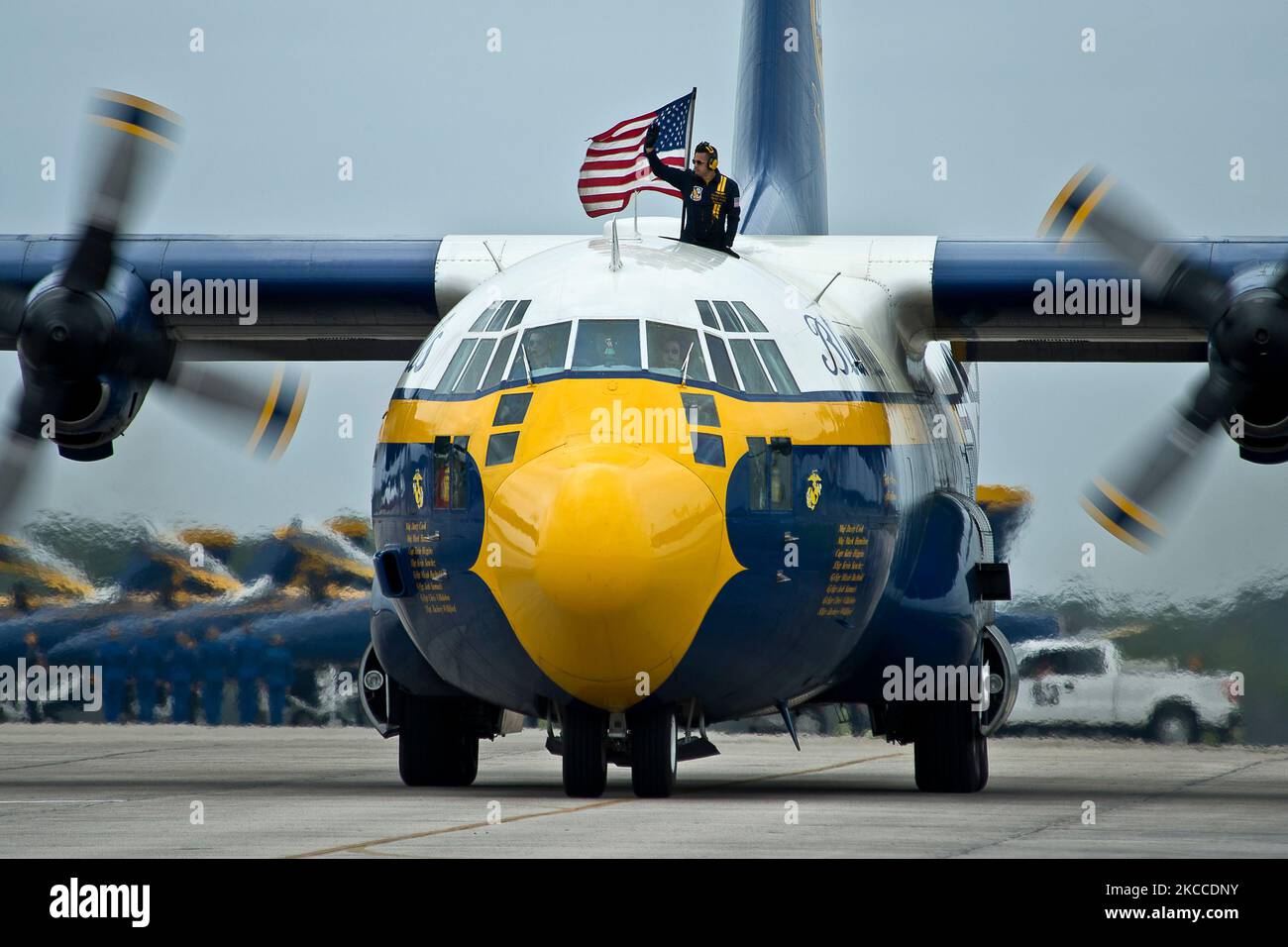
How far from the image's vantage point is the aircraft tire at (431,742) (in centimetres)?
1585

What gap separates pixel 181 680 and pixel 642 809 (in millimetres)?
16021

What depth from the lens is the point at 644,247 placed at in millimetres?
14383

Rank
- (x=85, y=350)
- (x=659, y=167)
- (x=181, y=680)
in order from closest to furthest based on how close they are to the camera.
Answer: (x=659, y=167) < (x=85, y=350) < (x=181, y=680)

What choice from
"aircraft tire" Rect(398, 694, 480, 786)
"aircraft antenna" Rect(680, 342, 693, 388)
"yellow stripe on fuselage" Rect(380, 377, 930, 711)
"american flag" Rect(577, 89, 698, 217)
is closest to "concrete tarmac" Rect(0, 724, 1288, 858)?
"aircraft tire" Rect(398, 694, 480, 786)

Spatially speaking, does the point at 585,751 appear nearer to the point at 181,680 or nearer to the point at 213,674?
the point at 181,680

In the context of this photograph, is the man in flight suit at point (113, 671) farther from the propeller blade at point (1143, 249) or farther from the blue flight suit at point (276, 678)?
the propeller blade at point (1143, 249)

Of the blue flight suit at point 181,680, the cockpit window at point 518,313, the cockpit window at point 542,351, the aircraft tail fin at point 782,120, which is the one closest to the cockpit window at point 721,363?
the cockpit window at point 542,351

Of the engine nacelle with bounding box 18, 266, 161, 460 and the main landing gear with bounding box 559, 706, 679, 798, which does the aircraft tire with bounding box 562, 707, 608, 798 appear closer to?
the main landing gear with bounding box 559, 706, 679, 798

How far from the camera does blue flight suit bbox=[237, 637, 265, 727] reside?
27.1 meters

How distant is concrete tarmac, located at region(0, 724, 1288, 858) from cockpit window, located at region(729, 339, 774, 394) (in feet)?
8.75

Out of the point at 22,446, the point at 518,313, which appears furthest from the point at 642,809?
A: the point at 22,446

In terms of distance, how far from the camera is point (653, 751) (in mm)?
13047

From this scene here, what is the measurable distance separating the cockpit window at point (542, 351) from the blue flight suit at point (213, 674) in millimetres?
14839
